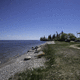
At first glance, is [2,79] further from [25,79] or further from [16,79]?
[25,79]

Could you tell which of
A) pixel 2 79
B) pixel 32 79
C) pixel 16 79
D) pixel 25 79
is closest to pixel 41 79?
pixel 32 79

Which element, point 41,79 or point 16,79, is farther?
point 16,79

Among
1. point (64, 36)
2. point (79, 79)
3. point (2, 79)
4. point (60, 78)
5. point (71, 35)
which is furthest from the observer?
point (71, 35)

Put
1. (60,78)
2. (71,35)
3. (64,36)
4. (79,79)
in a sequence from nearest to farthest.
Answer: (79,79), (60,78), (64,36), (71,35)

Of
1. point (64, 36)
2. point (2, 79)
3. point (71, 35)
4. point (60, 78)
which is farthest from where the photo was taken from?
point (71, 35)

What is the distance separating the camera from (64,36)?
3637 inches

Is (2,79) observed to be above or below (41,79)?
below

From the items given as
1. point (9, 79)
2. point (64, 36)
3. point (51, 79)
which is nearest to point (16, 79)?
point (9, 79)

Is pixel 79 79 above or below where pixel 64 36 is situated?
below

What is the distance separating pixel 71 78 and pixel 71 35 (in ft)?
358

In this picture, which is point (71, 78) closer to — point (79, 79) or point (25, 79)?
point (79, 79)

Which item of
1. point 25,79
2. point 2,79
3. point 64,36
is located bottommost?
point 2,79

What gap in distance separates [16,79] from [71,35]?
111 m

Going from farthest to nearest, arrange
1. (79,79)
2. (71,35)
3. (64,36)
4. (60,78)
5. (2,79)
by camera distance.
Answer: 1. (71,35)
2. (64,36)
3. (2,79)
4. (60,78)
5. (79,79)
